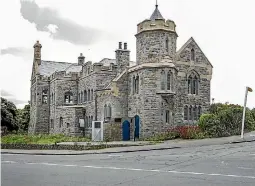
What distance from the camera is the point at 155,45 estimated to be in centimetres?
3344

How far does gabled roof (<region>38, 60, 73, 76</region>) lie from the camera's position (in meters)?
52.4

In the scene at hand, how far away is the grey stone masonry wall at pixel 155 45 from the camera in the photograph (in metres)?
33.3

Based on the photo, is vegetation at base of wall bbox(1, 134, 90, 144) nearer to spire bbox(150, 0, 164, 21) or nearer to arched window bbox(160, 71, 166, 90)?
arched window bbox(160, 71, 166, 90)

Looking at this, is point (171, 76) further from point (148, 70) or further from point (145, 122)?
point (145, 122)

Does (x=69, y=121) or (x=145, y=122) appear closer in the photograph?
(x=145, y=122)

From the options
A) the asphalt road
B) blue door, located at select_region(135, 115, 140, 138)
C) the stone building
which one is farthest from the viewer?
blue door, located at select_region(135, 115, 140, 138)

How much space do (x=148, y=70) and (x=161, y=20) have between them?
4.74 metres

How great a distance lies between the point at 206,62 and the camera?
37.4m

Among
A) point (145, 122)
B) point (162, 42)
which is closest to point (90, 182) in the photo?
point (145, 122)

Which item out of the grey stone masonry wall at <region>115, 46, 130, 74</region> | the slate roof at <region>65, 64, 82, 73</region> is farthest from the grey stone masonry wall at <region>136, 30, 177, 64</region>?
the slate roof at <region>65, 64, 82, 73</region>

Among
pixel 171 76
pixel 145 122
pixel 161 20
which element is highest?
pixel 161 20

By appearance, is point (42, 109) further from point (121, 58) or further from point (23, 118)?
point (121, 58)

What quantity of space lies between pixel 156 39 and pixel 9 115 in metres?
27.5

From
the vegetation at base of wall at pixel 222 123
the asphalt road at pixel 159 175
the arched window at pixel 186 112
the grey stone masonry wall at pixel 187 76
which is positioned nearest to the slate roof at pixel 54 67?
the grey stone masonry wall at pixel 187 76
